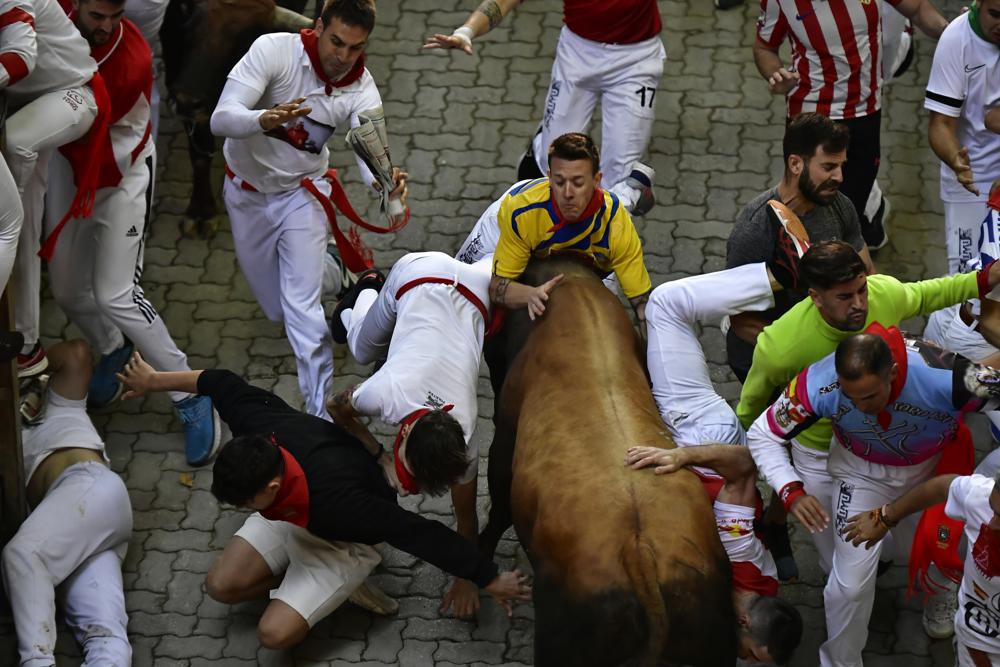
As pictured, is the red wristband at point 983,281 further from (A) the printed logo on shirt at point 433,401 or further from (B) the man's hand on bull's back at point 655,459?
(A) the printed logo on shirt at point 433,401

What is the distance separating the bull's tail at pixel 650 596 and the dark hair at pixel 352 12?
269cm

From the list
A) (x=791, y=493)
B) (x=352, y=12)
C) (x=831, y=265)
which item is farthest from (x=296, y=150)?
(x=791, y=493)

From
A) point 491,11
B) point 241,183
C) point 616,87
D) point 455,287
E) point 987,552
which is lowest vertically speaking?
point 987,552

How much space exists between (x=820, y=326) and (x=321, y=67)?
249cm

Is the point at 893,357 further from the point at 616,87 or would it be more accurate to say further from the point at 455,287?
the point at 616,87

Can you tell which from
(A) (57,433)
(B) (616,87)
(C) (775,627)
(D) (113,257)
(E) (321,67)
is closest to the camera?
(C) (775,627)

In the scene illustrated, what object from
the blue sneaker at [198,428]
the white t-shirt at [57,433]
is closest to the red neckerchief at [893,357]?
the blue sneaker at [198,428]

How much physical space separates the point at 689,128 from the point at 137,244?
359 centimetres

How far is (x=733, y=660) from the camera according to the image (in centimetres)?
448

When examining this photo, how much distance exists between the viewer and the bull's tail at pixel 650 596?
431cm

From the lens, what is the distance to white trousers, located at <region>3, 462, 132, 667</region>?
208 inches

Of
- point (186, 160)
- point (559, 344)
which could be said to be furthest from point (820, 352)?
point (186, 160)

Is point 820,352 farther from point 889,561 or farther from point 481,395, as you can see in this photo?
point 481,395

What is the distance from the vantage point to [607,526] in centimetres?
448
